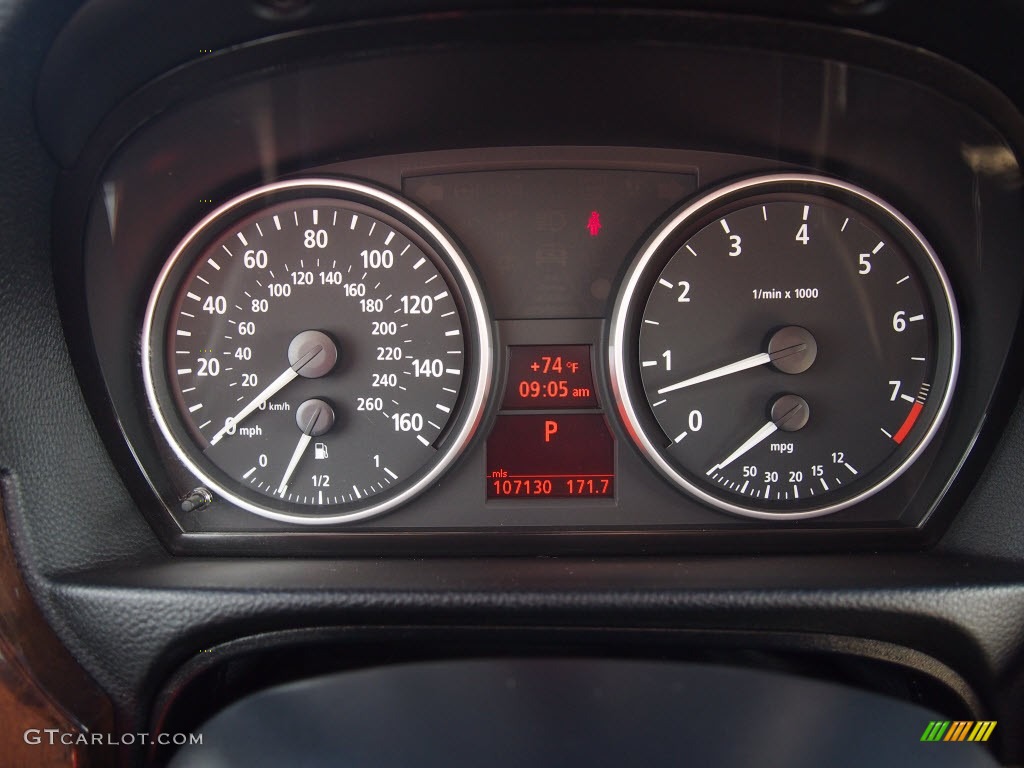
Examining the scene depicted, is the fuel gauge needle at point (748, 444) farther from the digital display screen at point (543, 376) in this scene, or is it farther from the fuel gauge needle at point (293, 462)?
the fuel gauge needle at point (293, 462)

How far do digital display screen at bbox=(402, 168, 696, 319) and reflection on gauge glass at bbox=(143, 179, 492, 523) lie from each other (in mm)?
89

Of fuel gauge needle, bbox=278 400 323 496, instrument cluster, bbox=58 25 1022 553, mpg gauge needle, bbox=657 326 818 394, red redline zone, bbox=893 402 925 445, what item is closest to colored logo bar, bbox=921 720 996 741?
instrument cluster, bbox=58 25 1022 553

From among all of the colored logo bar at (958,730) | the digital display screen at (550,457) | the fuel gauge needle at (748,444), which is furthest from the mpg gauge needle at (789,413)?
the colored logo bar at (958,730)

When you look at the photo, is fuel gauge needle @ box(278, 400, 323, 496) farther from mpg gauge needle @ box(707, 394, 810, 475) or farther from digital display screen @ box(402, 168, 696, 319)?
mpg gauge needle @ box(707, 394, 810, 475)

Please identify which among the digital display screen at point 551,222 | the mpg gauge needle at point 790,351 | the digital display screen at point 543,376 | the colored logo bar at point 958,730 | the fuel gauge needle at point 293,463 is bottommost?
the colored logo bar at point 958,730

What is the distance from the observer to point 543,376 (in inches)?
93.4

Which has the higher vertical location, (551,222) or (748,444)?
(551,222)

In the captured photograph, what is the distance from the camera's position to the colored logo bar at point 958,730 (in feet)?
5.71

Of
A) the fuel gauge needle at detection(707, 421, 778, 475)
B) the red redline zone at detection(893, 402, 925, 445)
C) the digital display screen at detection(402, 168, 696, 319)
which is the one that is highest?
the digital display screen at detection(402, 168, 696, 319)

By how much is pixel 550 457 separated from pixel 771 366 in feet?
2.15

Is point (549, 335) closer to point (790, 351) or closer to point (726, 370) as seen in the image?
point (726, 370)

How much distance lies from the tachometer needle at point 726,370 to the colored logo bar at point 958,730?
3.11ft

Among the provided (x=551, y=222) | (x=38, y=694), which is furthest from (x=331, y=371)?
(x=38, y=694)

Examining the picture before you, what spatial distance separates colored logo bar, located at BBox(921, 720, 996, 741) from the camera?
1.74 meters
